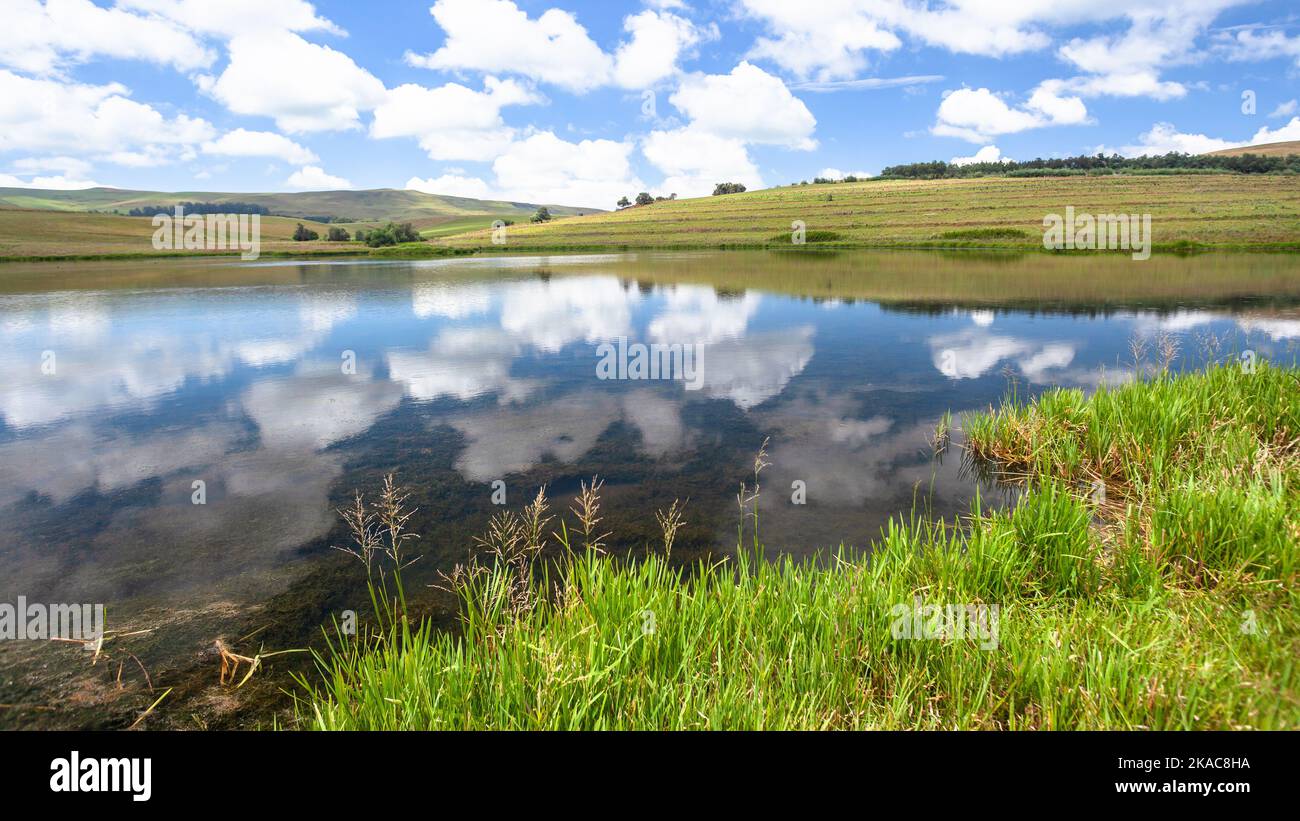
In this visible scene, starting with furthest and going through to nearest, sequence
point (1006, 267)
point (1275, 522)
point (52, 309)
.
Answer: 1. point (1006, 267)
2. point (52, 309)
3. point (1275, 522)

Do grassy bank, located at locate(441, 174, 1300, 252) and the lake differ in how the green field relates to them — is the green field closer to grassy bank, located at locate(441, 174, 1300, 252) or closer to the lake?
grassy bank, located at locate(441, 174, 1300, 252)

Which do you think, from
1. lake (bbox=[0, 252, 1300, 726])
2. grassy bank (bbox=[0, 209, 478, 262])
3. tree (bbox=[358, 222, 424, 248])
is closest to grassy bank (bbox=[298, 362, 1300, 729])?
lake (bbox=[0, 252, 1300, 726])

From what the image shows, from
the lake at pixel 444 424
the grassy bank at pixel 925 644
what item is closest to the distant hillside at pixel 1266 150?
the lake at pixel 444 424

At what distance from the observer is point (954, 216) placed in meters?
90.6

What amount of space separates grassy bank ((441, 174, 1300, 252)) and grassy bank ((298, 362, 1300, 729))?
72731mm

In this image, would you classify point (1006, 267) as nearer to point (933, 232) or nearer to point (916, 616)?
point (933, 232)

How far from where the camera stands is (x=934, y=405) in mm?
13977

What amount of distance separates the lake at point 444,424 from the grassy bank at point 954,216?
4376 centimetres

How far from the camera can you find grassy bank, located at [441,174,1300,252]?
2758 inches

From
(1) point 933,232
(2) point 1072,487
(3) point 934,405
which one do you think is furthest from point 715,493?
(1) point 933,232

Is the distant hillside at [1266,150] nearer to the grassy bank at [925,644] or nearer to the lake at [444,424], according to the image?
the lake at [444,424]

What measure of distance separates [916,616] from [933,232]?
8809 centimetres

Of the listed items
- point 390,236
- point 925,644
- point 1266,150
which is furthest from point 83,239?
point 1266,150

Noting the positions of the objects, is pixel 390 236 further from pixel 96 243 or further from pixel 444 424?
pixel 444 424
